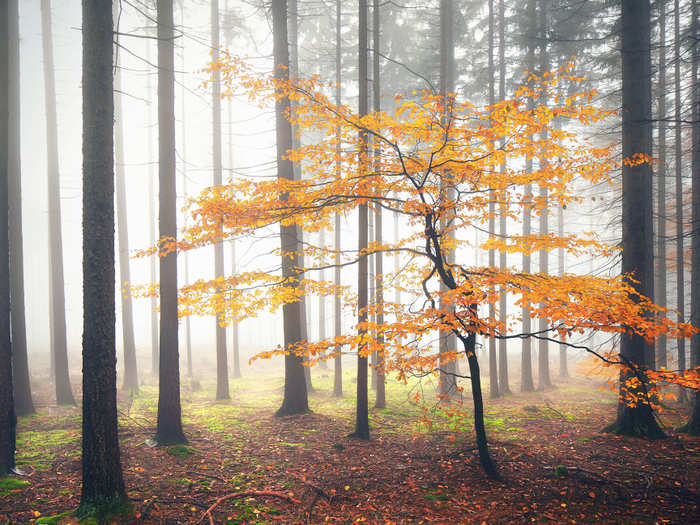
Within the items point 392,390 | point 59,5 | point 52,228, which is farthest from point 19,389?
point 59,5

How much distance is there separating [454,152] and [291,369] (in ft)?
22.4

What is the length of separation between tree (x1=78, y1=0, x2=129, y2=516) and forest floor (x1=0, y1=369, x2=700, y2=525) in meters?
0.60

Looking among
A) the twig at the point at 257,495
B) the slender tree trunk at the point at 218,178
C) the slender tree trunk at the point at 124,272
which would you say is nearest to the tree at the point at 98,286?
the twig at the point at 257,495

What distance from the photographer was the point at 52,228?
41.3ft

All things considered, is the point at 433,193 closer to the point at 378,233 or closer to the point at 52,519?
the point at 378,233

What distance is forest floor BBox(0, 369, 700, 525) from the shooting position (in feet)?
17.2

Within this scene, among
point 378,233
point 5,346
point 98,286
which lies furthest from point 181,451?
point 378,233

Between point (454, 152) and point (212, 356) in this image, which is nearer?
point (454, 152)

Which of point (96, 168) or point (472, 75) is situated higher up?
point (472, 75)

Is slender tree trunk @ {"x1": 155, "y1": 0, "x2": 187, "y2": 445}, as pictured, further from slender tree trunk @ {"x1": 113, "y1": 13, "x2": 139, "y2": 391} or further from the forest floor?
slender tree trunk @ {"x1": 113, "y1": 13, "x2": 139, "y2": 391}

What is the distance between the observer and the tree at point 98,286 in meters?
4.83

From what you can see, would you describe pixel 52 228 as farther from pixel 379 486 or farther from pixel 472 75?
pixel 472 75

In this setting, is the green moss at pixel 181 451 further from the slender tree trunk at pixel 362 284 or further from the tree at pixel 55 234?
the tree at pixel 55 234

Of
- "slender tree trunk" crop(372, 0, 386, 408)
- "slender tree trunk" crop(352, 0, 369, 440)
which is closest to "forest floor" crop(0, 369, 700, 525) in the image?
"slender tree trunk" crop(352, 0, 369, 440)
